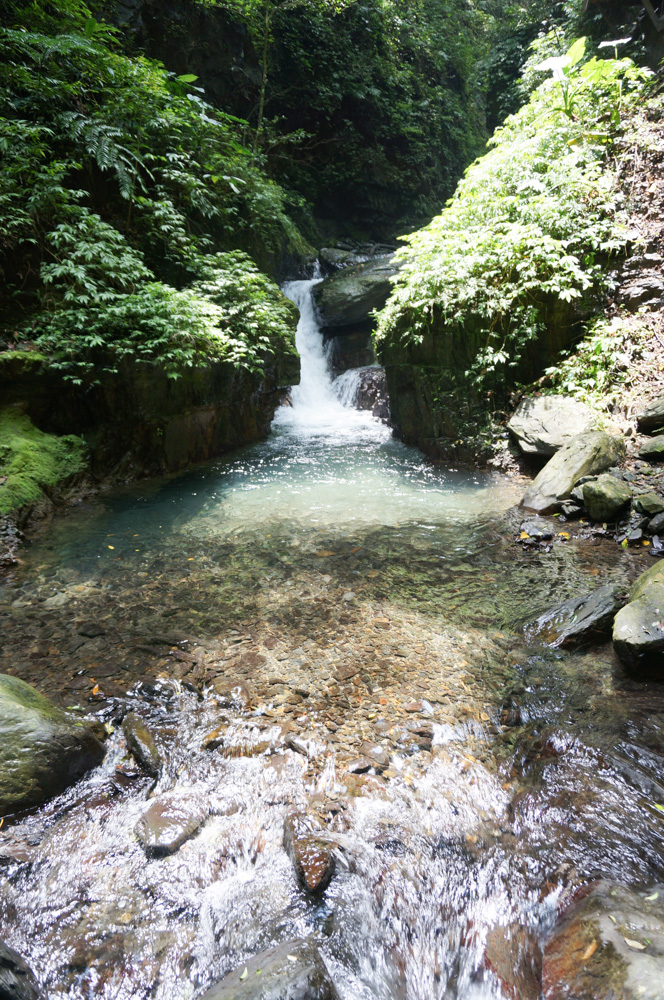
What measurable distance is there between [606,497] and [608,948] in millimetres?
3906

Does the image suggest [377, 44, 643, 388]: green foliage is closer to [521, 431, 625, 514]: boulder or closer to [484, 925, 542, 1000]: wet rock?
[521, 431, 625, 514]: boulder

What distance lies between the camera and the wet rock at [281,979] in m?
1.55

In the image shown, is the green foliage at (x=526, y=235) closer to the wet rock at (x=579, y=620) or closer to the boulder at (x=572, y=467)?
the boulder at (x=572, y=467)

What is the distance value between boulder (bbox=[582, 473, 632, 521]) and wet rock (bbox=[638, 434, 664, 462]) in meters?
0.58

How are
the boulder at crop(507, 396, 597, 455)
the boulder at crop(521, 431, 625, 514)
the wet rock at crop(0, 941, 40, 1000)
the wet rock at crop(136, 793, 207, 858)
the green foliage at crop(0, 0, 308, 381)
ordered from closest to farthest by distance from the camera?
the wet rock at crop(0, 941, 40, 1000) < the wet rock at crop(136, 793, 207, 858) < the boulder at crop(521, 431, 625, 514) < the green foliage at crop(0, 0, 308, 381) < the boulder at crop(507, 396, 597, 455)

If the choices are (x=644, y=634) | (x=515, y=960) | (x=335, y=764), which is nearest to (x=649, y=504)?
(x=644, y=634)

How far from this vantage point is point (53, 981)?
1.64 metres

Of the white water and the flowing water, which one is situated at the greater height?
the white water

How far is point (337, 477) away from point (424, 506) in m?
1.72

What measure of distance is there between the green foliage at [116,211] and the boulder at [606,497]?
5123mm

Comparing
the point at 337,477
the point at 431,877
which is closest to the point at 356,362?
the point at 337,477

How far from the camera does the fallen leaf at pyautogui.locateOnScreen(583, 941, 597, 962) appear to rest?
5.32ft

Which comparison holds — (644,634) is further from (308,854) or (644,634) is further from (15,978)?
(15,978)

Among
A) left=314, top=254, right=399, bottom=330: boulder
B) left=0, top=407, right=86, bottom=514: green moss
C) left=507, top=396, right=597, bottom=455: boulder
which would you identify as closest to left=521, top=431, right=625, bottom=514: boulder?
left=507, top=396, right=597, bottom=455: boulder
